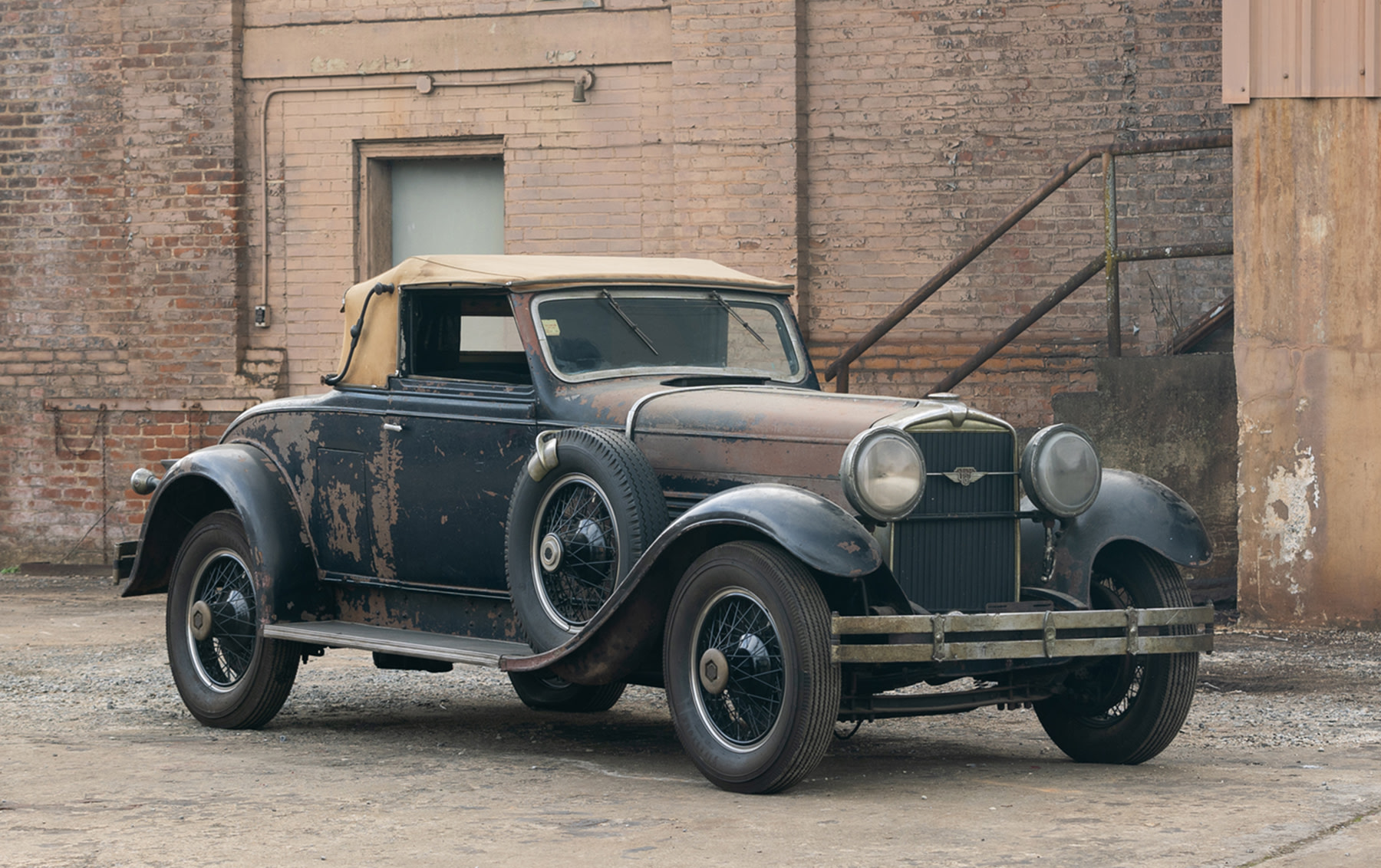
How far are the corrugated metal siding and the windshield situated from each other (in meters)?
3.62

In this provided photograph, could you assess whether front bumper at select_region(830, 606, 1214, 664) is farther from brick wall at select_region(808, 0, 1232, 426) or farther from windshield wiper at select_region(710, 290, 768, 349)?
brick wall at select_region(808, 0, 1232, 426)

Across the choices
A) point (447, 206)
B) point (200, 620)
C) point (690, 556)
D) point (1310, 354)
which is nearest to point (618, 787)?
point (690, 556)

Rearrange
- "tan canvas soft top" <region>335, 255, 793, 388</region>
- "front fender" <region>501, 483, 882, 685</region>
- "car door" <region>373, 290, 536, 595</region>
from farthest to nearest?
1. "tan canvas soft top" <region>335, 255, 793, 388</region>
2. "car door" <region>373, 290, 536, 595</region>
3. "front fender" <region>501, 483, 882, 685</region>

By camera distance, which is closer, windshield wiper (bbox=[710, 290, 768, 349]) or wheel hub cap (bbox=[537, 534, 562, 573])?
wheel hub cap (bbox=[537, 534, 562, 573])

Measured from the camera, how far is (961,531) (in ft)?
18.8

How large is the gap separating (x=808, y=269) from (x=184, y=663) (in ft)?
19.4

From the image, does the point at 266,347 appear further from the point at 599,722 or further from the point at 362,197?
the point at 599,722

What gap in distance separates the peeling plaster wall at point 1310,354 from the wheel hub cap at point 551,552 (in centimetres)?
478

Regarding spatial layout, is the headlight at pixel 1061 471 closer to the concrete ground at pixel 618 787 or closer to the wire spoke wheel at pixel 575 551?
the concrete ground at pixel 618 787

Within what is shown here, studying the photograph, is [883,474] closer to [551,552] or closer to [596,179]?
[551,552]

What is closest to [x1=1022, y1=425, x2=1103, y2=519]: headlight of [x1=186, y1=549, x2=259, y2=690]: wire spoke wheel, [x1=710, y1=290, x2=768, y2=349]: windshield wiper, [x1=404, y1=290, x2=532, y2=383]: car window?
[x1=710, y1=290, x2=768, y2=349]: windshield wiper

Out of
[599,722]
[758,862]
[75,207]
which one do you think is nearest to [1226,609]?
[599,722]

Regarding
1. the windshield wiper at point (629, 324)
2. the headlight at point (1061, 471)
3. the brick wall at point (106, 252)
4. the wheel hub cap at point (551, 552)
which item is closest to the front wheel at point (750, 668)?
the wheel hub cap at point (551, 552)

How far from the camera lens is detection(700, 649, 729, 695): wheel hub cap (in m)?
5.44
